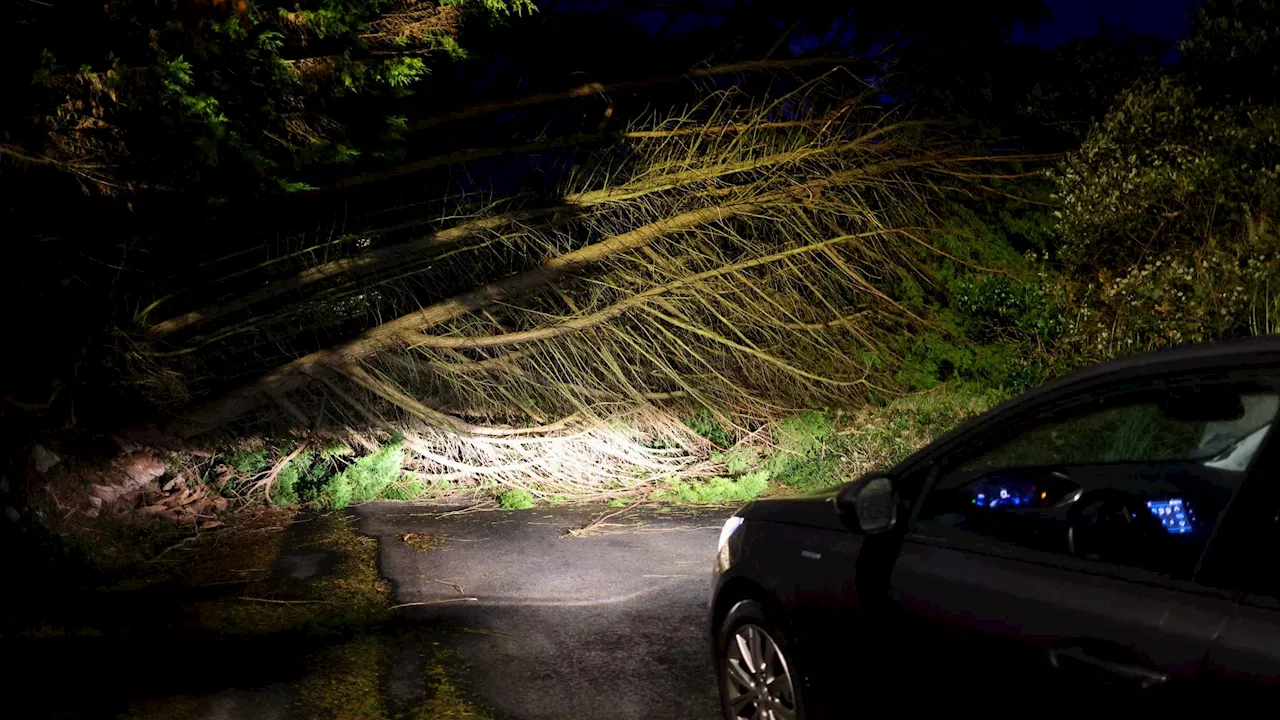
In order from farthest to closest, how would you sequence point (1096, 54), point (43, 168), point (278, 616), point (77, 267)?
point (1096, 54) → point (77, 267) → point (43, 168) → point (278, 616)

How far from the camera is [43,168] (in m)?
7.66

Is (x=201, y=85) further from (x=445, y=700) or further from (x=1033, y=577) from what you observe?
(x=1033, y=577)

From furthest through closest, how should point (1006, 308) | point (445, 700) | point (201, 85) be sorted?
1. point (1006, 308)
2. point (201, 85)
3. point (445, 700)

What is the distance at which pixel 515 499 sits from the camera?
1092cm

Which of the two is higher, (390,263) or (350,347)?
(390,263)

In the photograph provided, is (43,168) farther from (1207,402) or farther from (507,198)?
(1207,402)

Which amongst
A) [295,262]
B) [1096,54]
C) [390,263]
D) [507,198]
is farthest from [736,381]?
[1096,54]

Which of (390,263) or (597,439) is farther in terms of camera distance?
(597,439)

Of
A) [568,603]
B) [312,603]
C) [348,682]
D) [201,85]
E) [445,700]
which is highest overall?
[201,85]

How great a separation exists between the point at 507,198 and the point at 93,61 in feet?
14.6

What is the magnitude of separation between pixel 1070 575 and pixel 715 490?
332 inches

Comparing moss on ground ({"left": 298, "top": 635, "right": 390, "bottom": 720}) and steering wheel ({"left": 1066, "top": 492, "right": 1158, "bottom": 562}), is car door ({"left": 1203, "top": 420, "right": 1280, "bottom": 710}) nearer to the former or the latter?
steering wheel ({"left": 1066, "top": 492, "right": 1158, "bottom": 562})

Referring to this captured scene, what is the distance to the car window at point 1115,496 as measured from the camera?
2.55 meters

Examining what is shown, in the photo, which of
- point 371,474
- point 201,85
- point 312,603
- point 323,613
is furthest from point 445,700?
point 371,474
